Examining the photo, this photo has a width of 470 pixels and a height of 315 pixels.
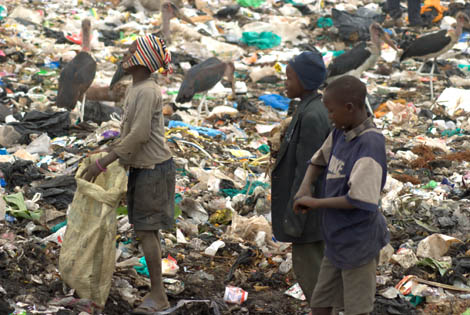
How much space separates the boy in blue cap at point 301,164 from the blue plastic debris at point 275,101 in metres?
7.28

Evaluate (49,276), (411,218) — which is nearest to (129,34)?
(411,218)

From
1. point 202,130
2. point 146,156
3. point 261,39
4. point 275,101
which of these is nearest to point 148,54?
point 146,156

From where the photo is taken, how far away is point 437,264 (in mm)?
4750

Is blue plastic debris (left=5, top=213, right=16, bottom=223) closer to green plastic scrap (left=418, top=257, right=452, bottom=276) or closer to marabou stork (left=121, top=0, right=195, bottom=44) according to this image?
green plastic scrap (left=418, top=257, right=452, bottom=276)

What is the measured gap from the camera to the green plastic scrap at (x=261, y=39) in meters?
14.8

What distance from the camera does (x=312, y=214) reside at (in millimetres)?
3434

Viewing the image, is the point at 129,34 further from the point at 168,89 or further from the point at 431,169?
the point at 431,169

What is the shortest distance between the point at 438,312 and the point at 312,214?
1329 millimetres

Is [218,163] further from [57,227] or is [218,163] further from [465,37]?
[465,37]

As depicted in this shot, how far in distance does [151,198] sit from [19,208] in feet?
6.76

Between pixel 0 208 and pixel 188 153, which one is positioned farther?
pixel 188 153

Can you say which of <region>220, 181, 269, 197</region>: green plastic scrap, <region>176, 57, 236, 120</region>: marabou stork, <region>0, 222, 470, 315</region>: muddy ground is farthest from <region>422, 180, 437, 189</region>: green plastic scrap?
<region>176, 57, 236, 120</region>: marabou stork

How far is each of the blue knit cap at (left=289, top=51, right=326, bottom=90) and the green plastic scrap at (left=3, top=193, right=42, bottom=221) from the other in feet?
9.07

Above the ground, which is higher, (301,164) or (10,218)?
(301,164)
